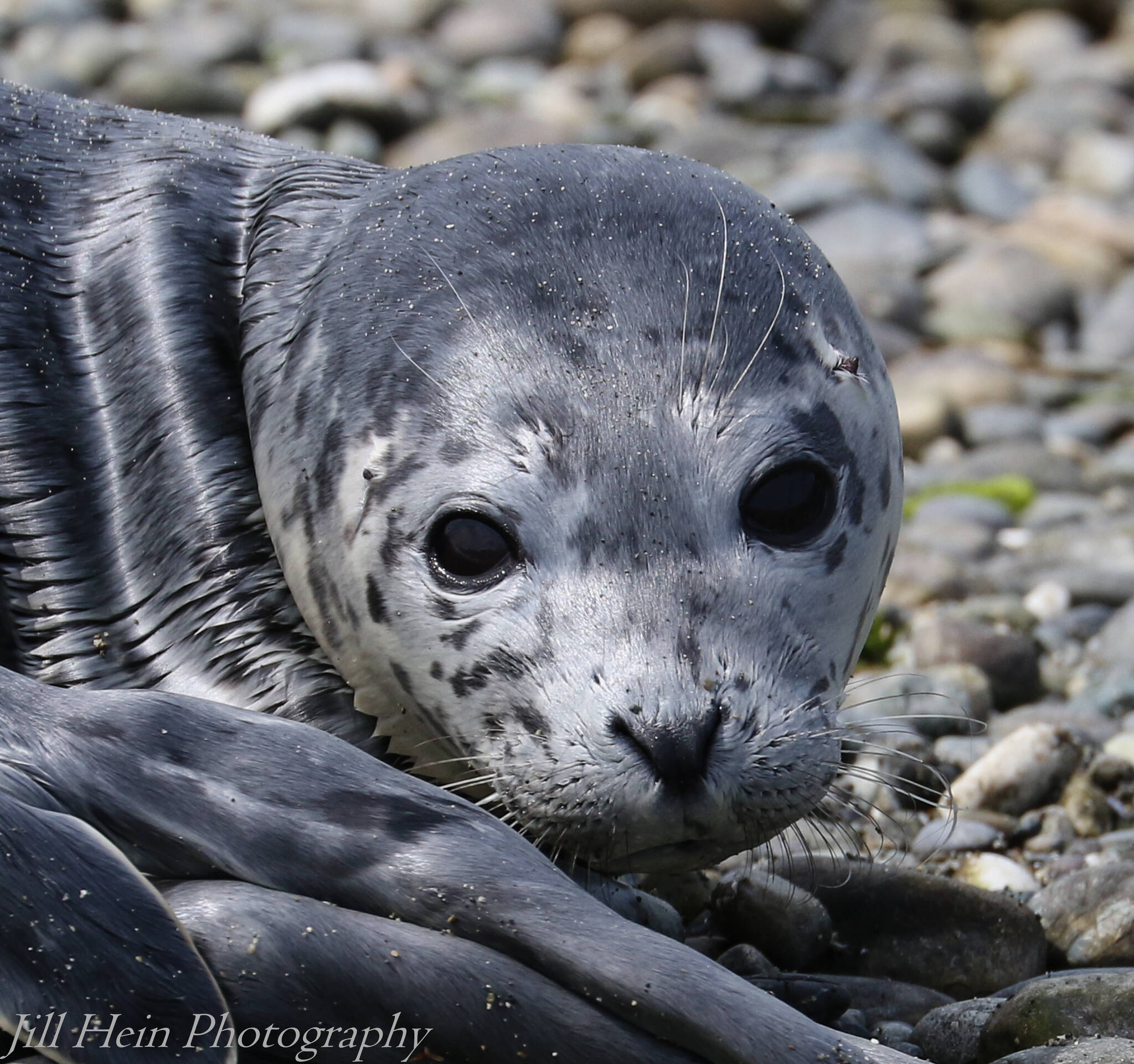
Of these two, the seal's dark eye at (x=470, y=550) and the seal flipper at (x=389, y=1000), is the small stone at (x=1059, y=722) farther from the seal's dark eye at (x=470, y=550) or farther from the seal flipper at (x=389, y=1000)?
the seal flipper at (x=389, y=1000)

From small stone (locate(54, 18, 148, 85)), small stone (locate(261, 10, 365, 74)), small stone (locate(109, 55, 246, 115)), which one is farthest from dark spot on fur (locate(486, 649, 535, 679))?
small stone (locate(261, 10, 365, 74))

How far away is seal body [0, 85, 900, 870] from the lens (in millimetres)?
2781

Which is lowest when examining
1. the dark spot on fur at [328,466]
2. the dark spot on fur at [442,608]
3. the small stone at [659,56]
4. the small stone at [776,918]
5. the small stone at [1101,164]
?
the small stone at [776,918]

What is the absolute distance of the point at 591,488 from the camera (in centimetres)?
286

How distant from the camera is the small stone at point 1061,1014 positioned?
2691 mm

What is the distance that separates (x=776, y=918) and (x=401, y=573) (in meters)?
0.98

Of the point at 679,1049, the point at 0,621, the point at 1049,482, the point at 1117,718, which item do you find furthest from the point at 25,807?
the point at 1049,482

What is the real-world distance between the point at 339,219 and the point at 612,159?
1.90 feet

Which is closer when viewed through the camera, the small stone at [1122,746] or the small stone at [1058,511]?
the small stone at [1122,746]

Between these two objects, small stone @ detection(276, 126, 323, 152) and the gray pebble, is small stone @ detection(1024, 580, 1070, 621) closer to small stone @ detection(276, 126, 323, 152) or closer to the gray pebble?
the gray pebble

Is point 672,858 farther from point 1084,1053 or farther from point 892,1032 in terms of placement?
point 1084,1053

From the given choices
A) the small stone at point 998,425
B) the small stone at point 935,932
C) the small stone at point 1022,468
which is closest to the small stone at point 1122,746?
the small stone at point 935,932

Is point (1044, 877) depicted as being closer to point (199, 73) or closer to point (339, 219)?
point (339, 219)

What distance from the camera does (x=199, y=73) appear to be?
13680mm
